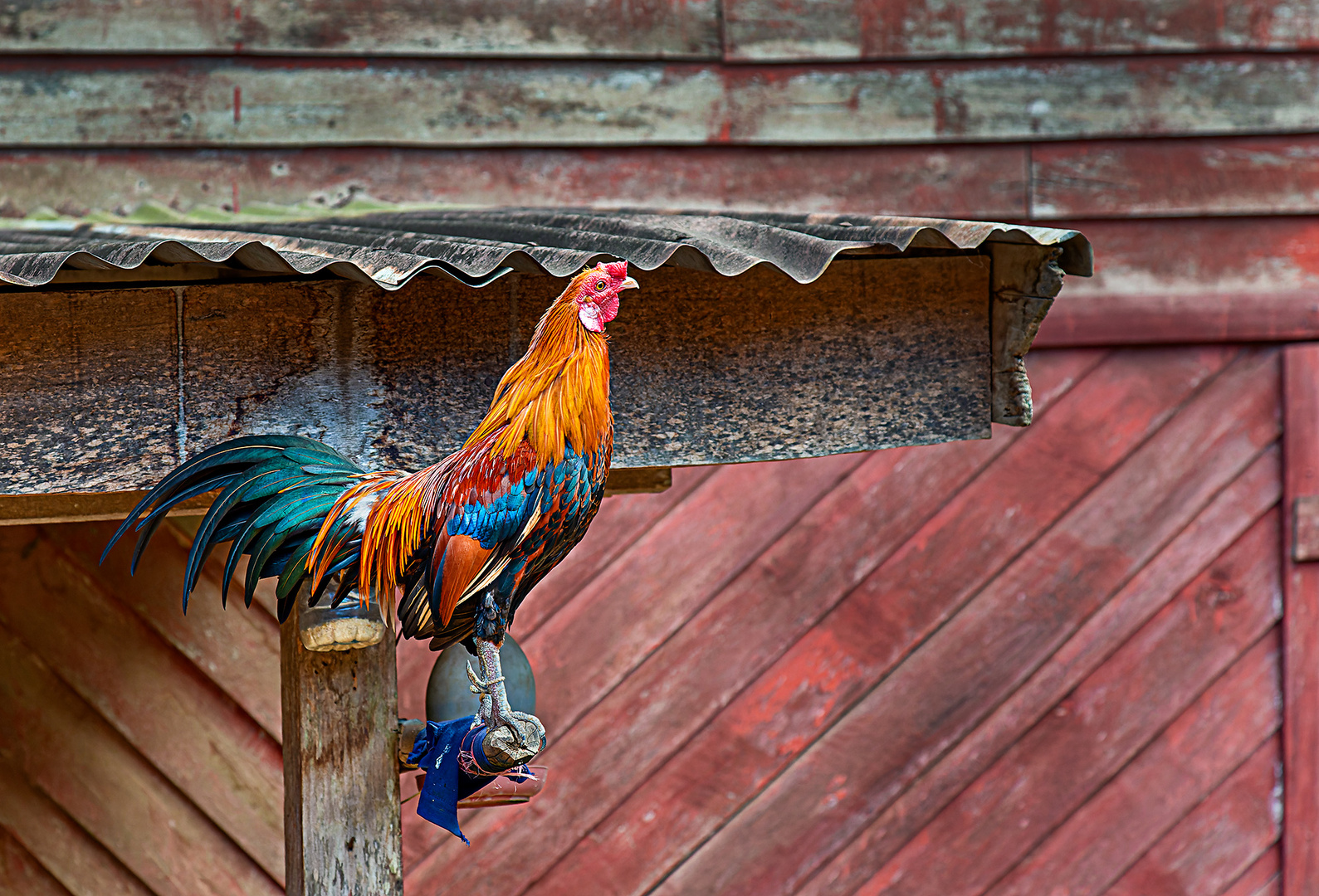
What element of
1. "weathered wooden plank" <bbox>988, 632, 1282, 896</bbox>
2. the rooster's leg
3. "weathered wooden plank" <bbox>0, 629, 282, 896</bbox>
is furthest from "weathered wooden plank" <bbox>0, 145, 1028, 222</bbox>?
the rooster's leg

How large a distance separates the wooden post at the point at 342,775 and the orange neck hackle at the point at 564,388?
613mm

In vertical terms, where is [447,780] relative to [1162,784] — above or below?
above

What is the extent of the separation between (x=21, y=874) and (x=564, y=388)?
2583 millimetres

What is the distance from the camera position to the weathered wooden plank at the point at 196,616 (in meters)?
3.46

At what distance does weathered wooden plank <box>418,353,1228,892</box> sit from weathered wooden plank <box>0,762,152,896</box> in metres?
0.87

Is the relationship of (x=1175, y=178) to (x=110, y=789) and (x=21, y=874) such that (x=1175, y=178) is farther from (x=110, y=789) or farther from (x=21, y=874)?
(x=21, y=874)

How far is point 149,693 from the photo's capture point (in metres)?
3.52

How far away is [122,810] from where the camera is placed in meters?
3.51

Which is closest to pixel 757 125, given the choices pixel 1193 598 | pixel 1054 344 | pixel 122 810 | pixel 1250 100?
pixel 1054 344

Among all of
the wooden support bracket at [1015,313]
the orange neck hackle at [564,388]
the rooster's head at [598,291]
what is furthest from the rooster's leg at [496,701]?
the wooden support bracket at [1015,313]

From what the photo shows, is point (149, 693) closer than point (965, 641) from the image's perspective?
Yes

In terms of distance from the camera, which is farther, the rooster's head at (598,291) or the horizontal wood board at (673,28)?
the horizontal wood board at (673,28)

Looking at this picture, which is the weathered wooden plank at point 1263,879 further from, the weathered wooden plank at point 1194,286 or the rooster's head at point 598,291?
the rooster's head at point 598,291

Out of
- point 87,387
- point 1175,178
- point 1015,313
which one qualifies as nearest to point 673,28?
point 1175,178
